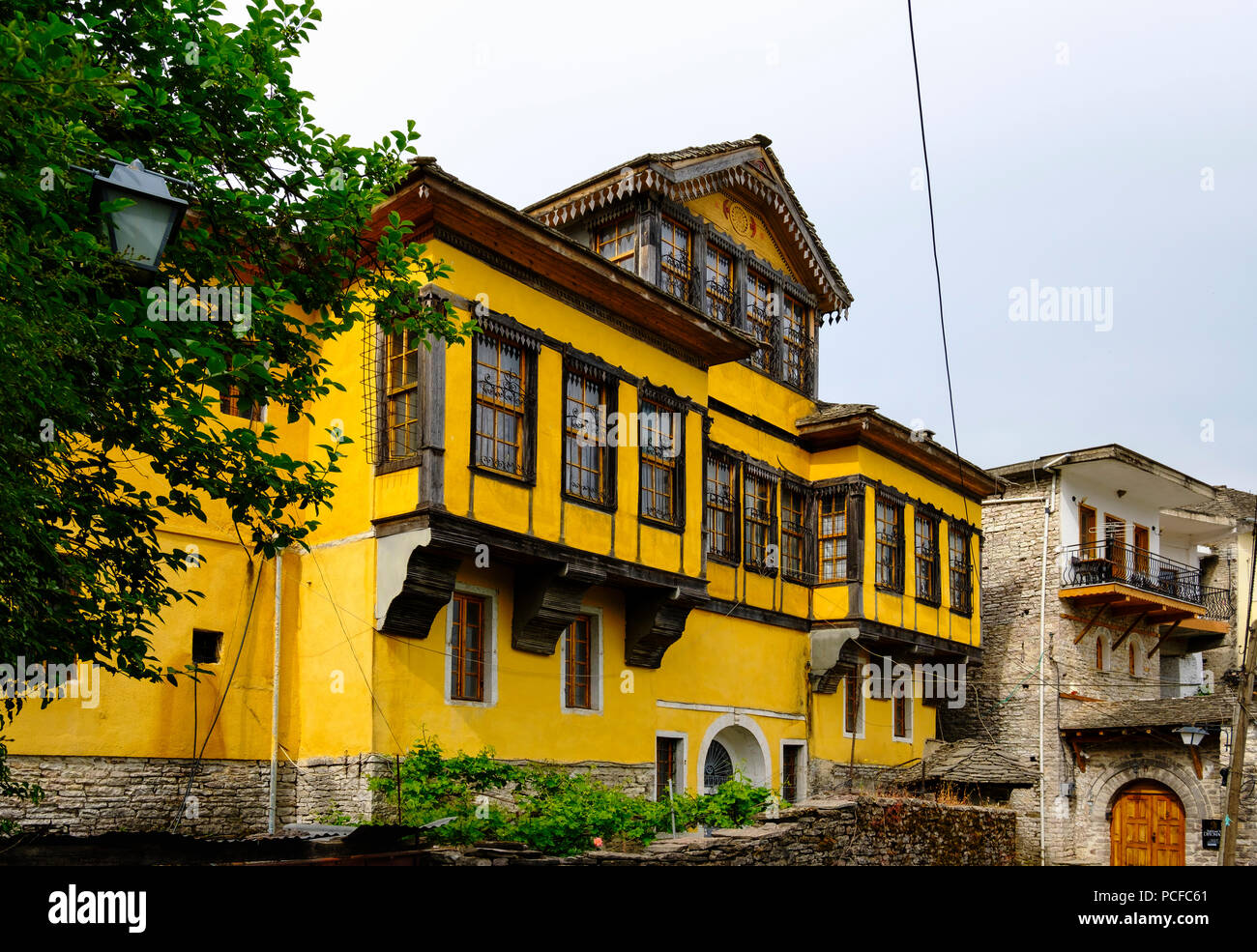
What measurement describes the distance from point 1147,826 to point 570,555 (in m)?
19.5

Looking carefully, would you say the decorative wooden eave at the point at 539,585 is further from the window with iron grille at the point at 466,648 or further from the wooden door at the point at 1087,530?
the wooden door at the point at 1087,530

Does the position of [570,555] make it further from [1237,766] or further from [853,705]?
[1237,766]

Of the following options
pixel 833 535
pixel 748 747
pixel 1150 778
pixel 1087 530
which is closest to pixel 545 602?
pixel 748 747

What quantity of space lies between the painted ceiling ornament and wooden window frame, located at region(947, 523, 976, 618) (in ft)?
26.6

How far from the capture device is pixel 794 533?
2327cm

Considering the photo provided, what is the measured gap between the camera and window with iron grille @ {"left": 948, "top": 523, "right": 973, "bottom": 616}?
26.8 m

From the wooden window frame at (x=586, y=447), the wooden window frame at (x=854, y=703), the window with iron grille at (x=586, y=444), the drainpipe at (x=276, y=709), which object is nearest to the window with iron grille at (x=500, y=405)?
the wooden window frame at (x=586, y=447)

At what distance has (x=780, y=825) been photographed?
1691cm

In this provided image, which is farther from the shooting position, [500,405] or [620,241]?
[620,241]

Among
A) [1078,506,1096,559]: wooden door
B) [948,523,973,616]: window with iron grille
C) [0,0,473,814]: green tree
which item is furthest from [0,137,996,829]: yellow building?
[1078,506,1096,559]: wooden door

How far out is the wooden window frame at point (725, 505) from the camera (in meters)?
20.9

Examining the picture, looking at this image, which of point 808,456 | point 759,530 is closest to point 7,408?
point 759,530

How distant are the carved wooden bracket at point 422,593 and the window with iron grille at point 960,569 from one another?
1442 cm

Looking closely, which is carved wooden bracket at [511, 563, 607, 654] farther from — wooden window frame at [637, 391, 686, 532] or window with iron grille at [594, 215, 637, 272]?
window with iron grille at [594, 215, 637, 272]
